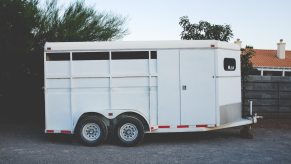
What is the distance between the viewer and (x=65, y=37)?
497 inches

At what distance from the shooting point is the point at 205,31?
12094 mm

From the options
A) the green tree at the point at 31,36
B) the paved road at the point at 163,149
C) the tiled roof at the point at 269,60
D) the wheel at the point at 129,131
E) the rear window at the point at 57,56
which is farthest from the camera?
the tiled roof at the point at 269,60

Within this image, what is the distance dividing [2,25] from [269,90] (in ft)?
33.3

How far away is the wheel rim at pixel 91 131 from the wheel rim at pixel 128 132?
603mm


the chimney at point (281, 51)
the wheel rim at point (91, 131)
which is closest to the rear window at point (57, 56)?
the wheel rim at point (91, 131)

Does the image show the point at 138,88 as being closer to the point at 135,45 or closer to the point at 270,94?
the point at 135,45

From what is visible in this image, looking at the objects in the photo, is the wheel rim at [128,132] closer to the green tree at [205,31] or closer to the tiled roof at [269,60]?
the green tree at [205,31]

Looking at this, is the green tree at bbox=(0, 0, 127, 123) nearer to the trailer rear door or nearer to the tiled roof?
the trailer rear door

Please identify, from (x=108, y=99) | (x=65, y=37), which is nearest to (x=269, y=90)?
(x=108, y=99)

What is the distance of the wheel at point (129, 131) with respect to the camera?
27.6 ft

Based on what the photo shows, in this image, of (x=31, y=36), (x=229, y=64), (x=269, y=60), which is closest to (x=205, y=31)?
(x=229, y=64)

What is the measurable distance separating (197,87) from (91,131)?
2.96 m

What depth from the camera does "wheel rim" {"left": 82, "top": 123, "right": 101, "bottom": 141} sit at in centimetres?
854

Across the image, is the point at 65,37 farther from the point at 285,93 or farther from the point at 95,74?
the point at 285,93
